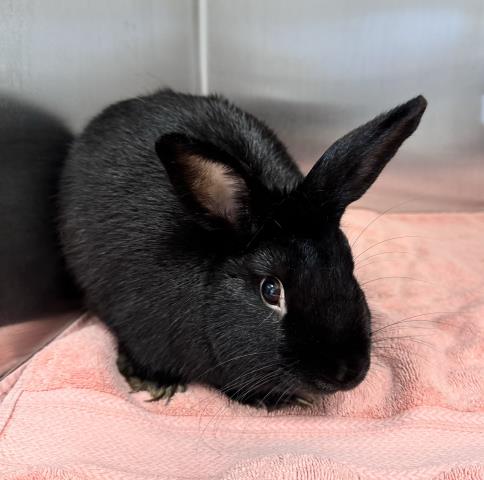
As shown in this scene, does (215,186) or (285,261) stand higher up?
(215,186)

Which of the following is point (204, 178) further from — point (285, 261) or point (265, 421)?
point (265, 421)

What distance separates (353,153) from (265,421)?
2.12 feet

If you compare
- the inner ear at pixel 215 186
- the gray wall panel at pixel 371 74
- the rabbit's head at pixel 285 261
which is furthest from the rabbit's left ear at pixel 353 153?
the gray wall panel at pixel 371 74

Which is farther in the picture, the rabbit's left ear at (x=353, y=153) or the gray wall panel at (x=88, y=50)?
the gray wall panel at (x=88, y=50)

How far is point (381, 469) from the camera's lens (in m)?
1.20

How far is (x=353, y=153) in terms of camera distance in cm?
131

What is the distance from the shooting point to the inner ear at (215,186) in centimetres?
123

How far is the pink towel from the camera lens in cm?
121

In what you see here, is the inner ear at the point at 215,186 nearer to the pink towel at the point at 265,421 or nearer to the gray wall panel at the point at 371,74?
the pink towel at the point at 265,421

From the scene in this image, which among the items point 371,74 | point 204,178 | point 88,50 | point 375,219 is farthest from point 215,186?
point 371,74

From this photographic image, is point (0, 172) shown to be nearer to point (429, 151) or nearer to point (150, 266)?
point (150, 266)

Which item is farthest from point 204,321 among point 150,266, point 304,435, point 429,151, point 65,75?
point 429,151

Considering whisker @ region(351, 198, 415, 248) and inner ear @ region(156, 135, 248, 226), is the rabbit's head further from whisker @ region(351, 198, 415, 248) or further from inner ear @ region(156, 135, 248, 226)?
whisker @ region(351, 198, 415, 248)

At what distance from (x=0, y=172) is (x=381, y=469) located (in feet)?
3.68
